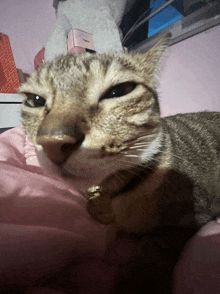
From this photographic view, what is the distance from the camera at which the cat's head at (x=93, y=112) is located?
1.30 feet

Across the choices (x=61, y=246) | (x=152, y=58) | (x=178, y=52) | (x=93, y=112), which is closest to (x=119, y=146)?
(x=93, y=112)

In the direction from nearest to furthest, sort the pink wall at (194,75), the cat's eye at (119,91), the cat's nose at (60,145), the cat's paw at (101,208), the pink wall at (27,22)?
the cat's nose at (60,145)
the cat's eye at (119,91)
the cat's paw at (101,208)
the pink wall at (194,75)
the pink wall at (27,22)

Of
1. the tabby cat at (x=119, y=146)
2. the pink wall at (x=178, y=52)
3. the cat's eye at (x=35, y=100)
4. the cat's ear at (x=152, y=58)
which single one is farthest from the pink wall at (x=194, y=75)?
the cat's eye at (x=35, y=100)

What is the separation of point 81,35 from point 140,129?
134 centimetres

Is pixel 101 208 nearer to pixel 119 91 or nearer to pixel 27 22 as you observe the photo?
pixel 119 91

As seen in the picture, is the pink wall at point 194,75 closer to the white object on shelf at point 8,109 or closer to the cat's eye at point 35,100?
the cat's eye at point 35,100

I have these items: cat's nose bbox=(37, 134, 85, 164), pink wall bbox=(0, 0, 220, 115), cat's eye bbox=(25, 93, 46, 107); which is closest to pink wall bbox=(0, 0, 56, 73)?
pink wall bbox=(0, 0, 220, 115)

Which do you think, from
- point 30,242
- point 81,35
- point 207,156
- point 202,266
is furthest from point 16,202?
point 81,35

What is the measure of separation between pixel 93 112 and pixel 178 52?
159 centimetres

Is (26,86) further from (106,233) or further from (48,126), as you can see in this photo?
(106,233)

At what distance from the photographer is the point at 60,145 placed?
38 centimetres

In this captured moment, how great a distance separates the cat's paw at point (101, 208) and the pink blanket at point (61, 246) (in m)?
0.03

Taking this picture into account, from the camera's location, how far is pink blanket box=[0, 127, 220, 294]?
1.23ft

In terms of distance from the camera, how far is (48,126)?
408mm
